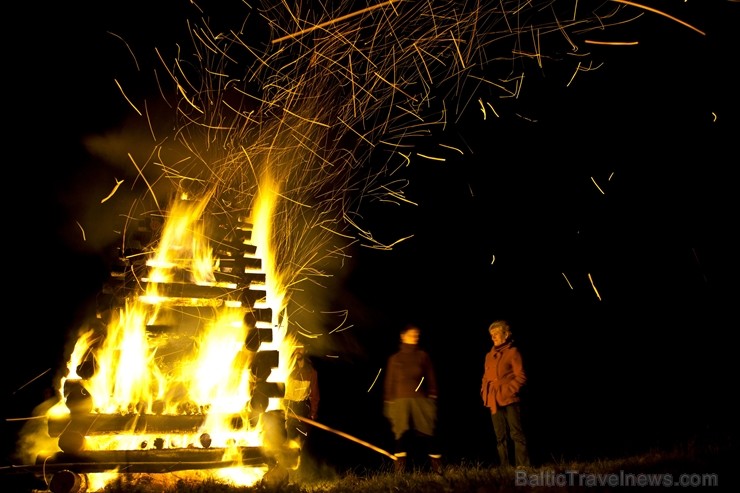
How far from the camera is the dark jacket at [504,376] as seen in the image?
681cm

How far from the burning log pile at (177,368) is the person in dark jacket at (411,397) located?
1230 millimetres

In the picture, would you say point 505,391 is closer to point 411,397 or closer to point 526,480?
point 411,397

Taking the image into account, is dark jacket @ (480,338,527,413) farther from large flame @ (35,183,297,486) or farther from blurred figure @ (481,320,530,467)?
large flame @ (35,183,297,486)

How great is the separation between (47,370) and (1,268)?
2.87 metres

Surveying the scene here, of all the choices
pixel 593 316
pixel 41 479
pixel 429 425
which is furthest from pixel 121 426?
pixel 593 316

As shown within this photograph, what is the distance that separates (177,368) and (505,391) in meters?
3.53

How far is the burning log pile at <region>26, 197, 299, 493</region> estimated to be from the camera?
564cm

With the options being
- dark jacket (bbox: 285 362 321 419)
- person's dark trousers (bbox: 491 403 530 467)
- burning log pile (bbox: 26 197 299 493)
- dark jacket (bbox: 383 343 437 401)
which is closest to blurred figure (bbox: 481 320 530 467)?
person's dark trousers (bbox: 491 403 530 467)

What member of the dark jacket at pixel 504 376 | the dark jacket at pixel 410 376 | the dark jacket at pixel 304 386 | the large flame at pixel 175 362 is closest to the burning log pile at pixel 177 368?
the large flame at pixel 175 362

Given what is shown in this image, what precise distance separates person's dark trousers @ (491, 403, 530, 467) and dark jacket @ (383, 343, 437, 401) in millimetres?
822

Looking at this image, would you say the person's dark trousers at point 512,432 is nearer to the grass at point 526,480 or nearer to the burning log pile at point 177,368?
the grass at point 526,480

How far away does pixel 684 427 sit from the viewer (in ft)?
33.1

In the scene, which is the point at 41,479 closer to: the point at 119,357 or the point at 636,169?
the point at 119,357

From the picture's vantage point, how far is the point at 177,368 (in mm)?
6535
